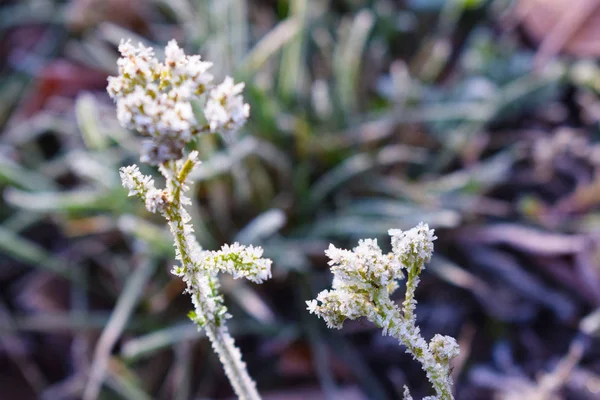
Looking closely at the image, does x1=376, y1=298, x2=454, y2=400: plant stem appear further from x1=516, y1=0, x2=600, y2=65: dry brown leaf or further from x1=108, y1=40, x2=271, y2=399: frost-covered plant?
x1=516, y1=0, x2=600, y2=65: dry brown leaf

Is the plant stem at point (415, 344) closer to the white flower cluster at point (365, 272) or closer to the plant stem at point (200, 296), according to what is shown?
the white flower cluster at point (365, 272)

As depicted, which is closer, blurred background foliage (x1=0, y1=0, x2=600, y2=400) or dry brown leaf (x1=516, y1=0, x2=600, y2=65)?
blurred background foliage (x1=0, y1=0, x2=600, y2=400)

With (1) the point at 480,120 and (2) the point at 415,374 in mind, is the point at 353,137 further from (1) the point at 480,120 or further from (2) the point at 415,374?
(2) the point at 415,374

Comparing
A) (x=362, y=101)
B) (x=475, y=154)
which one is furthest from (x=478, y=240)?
(x=362, y=101)

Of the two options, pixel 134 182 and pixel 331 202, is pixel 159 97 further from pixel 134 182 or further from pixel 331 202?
pixel 331 202

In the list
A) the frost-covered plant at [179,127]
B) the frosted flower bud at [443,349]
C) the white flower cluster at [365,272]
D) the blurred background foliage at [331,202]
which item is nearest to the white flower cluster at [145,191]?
the frost-covered plant at [179,127]

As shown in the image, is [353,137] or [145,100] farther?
[353,137]

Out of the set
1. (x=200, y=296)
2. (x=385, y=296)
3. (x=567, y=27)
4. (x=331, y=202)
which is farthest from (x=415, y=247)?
(x=567, y=27)

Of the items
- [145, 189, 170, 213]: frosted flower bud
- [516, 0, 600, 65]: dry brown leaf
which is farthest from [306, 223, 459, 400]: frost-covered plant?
[516, 0, 600, 65]: dry brown leaf
